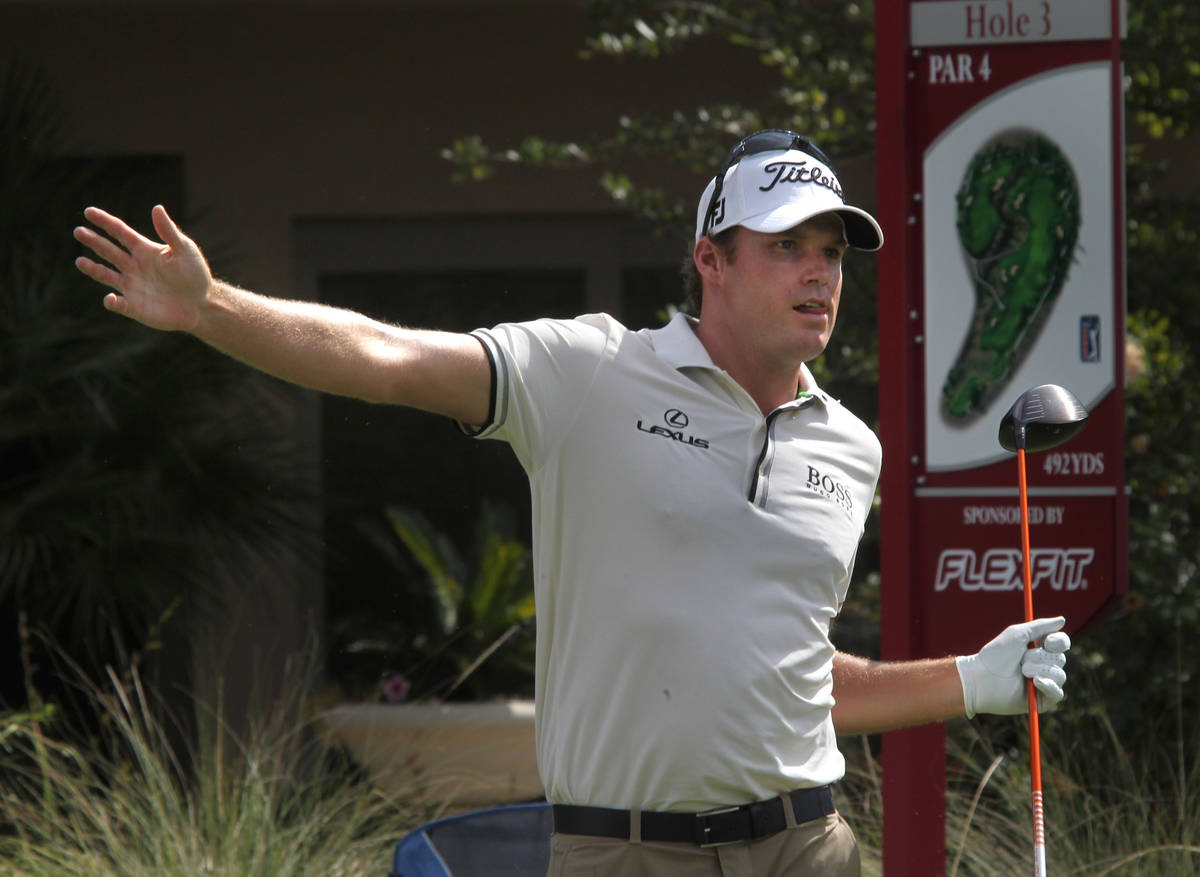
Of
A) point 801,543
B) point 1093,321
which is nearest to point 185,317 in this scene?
point 801,543

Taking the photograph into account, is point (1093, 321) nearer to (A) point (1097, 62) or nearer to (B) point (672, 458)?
(A) point (1097, 62)

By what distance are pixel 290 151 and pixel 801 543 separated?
535cm

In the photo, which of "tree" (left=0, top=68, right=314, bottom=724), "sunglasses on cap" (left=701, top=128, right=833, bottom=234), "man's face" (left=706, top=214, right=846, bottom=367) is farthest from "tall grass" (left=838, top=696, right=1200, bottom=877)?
"tree" (left=0, top=68, right=314, bottom=724)

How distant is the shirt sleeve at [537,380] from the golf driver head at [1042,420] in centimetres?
78

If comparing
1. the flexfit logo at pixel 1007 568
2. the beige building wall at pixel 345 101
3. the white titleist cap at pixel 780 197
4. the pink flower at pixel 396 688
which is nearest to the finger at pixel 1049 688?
the white titleist cap at pixel 780 197

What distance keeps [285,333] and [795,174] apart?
1.03 m

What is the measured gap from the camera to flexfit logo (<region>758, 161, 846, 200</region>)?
287 centimetres

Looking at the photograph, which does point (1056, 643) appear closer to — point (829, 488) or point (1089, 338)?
point (829, 488)

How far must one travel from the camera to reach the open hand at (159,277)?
7.32 feet

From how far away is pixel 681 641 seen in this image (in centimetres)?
258

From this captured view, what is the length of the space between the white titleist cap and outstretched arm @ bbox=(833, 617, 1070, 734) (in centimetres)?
79

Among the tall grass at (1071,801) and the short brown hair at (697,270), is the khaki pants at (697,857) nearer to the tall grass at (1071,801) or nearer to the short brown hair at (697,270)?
the short brown hair at (697,270)

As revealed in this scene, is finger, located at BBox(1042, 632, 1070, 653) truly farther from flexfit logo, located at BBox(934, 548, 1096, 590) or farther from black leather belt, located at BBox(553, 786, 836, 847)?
flexfit logo, located at BBox(934, 548, 1096, 590)

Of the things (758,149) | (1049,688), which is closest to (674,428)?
(758,149)
